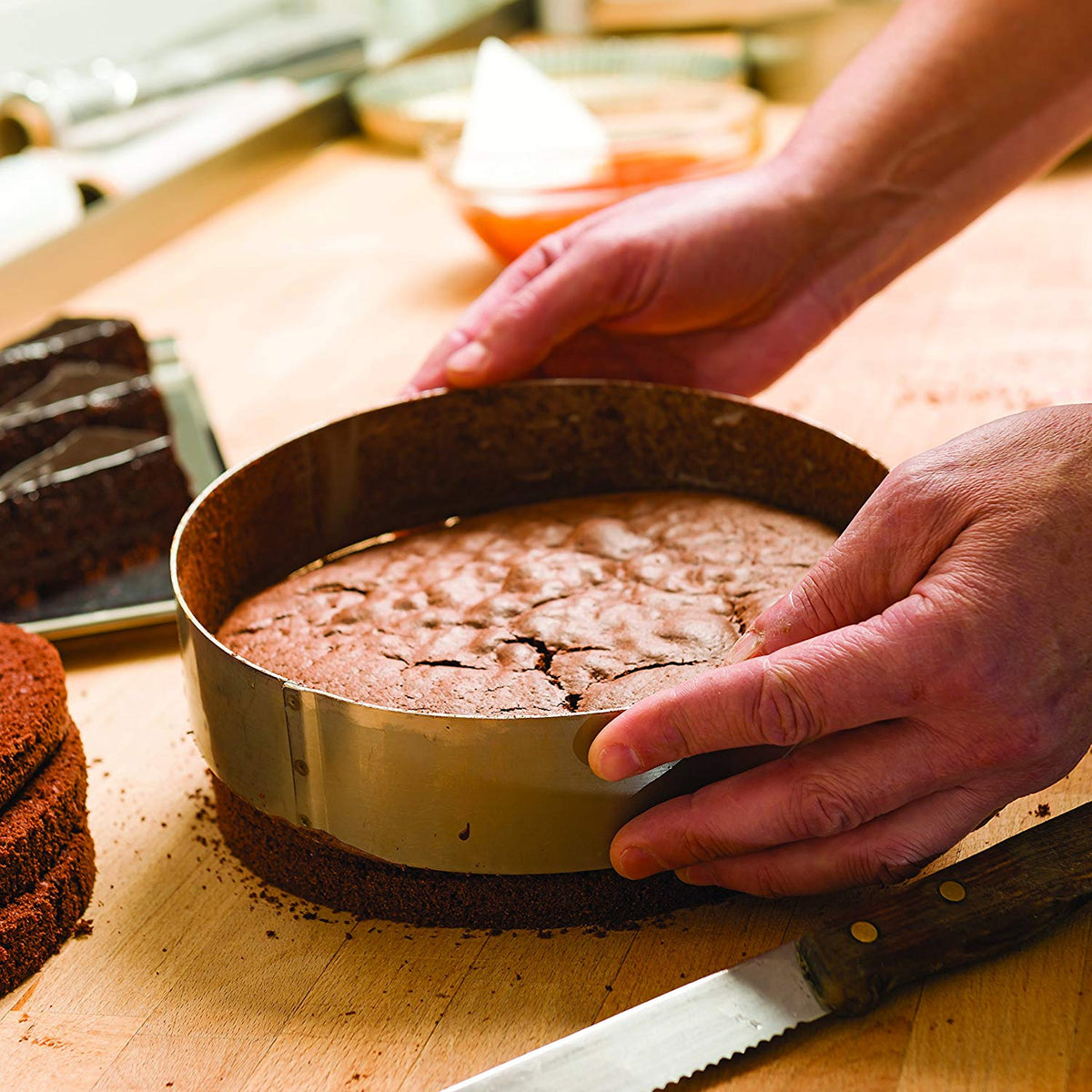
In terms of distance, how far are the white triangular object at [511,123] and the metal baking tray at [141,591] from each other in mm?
710

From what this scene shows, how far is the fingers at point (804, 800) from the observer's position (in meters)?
0.91

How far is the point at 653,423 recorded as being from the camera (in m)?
1.40

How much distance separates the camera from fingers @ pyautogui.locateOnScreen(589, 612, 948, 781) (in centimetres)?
87

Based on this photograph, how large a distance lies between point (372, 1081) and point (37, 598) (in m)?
0.88

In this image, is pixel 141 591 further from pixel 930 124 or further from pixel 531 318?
pixel 930 124

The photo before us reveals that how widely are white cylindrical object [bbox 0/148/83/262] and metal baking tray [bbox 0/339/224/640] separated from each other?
575 millimetres

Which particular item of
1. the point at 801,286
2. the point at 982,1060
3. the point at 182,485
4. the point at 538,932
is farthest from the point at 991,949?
the point at 182,485

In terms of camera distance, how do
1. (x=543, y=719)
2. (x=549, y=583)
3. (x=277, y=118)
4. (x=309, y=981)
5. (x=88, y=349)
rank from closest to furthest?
(x=543, y=719) → (x=309, y=981) → (x=549, y=583) → (x=88, y=349) → (x=277, y=118)

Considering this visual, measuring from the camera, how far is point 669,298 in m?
1.54

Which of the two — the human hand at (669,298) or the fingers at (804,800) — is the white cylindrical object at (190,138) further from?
the fingers at (804,800)

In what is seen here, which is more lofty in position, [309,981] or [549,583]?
[549,583]

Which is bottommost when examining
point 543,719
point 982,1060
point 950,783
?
point 982,1060

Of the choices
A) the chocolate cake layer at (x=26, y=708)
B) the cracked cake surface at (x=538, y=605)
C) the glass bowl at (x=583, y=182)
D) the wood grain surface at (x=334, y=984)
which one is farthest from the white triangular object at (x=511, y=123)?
the chocolate cake layer at (x=26, y=708)

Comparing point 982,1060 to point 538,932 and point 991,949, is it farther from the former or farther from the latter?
point 538,932
